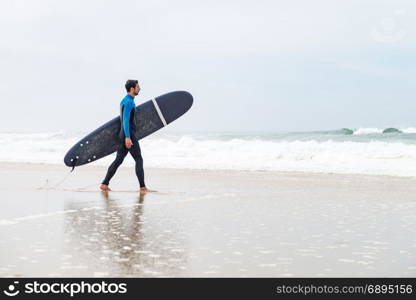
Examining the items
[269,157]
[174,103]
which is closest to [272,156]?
[269,157]

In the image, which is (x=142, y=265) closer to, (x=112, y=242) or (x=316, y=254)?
(x=112, y=242)

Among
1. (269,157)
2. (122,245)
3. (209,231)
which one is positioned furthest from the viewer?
(269,157)

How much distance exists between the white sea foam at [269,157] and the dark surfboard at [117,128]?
16.6 feet

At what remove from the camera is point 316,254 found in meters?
5.21

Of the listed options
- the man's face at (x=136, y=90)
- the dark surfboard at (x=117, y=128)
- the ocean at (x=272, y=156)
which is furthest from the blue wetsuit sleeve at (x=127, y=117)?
the ocean at (x=272, y=156)

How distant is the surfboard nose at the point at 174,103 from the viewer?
12648 millimetres

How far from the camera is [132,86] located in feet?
34.1

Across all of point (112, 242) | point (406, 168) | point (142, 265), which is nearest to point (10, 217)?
point (112, 242)

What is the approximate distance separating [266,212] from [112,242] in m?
2.91

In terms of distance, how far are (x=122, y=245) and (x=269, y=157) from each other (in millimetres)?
17747

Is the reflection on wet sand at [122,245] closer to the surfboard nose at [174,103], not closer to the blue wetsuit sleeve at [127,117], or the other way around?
the blue wetsuit sleeve at [127,117]

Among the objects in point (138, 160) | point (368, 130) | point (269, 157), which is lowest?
point (138, 160)

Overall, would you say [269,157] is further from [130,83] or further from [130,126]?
[130,83]

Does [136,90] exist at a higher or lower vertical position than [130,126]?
higher
